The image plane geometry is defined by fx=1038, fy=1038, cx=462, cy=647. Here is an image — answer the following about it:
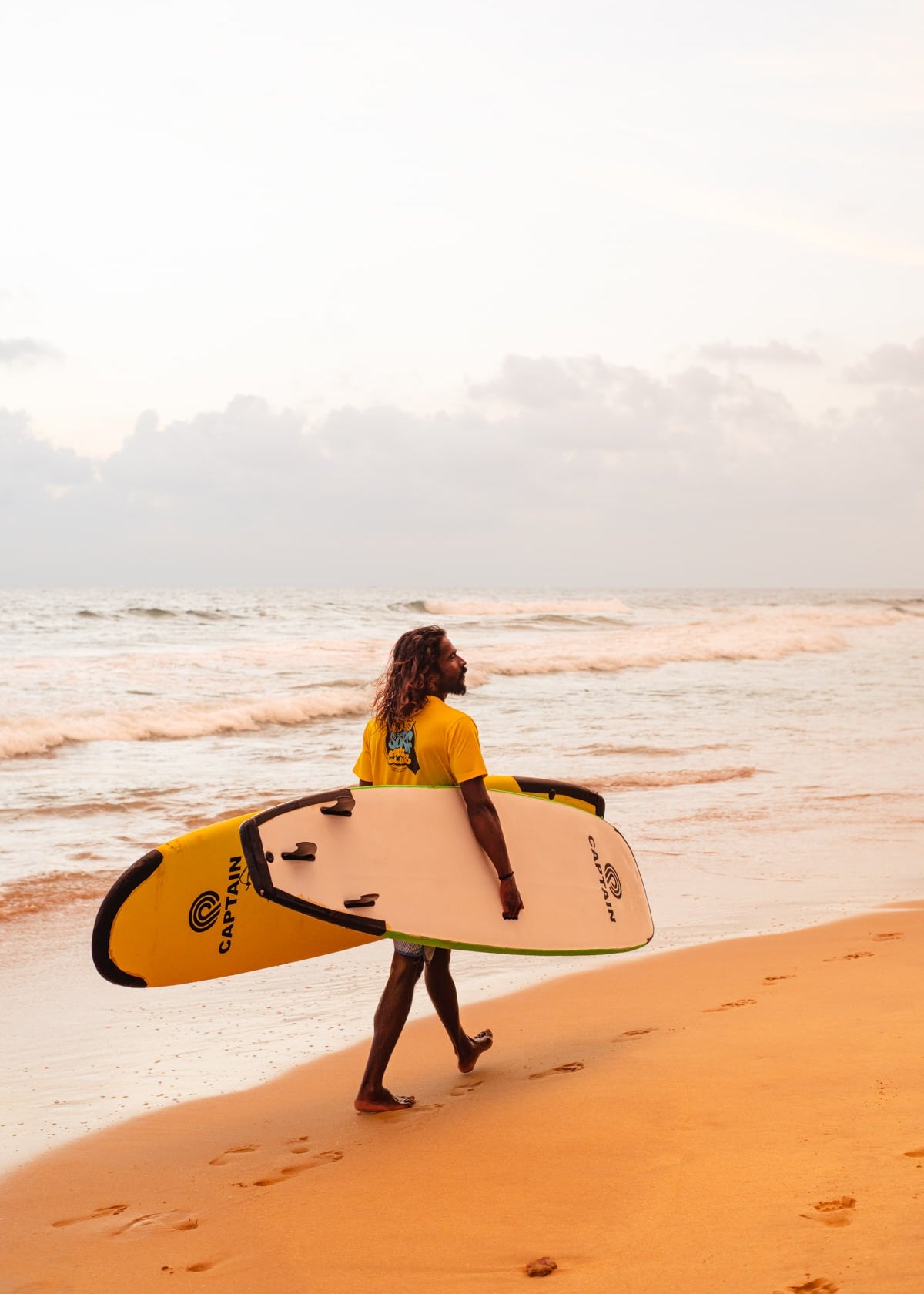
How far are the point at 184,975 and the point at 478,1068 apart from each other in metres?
1.17

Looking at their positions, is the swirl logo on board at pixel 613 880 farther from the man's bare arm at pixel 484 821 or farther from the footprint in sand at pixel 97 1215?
the footprint in sand at pixel 97 1215

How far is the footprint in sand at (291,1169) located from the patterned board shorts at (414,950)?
0.68m

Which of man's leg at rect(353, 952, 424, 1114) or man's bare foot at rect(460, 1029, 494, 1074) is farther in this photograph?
man's bare foot at rect(460, 1029, 494, 1074)

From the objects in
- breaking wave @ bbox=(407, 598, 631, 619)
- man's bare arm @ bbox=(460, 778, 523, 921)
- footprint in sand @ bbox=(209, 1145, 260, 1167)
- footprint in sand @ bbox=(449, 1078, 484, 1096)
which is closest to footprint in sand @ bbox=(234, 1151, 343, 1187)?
footprint in sand @ bbox=(209, 1145, 260, 1167)

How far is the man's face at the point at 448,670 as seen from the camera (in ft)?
11.8

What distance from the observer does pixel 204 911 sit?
3.99 metres

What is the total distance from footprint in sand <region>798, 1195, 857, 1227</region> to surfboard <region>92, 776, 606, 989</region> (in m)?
1.84

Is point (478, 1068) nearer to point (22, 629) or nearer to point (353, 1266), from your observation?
point (353, 1266)

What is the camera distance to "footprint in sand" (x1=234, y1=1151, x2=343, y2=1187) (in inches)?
118

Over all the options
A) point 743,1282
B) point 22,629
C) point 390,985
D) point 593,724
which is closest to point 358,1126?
point 390,985

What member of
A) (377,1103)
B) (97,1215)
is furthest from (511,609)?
(97,1215)

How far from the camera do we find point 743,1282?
213cm

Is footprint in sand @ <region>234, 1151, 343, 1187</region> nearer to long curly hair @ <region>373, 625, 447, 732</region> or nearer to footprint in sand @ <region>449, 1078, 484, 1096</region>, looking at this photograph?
footprint in sand @ <region>449, 1078, 484, 1096</region>

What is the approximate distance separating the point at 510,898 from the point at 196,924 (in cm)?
124
